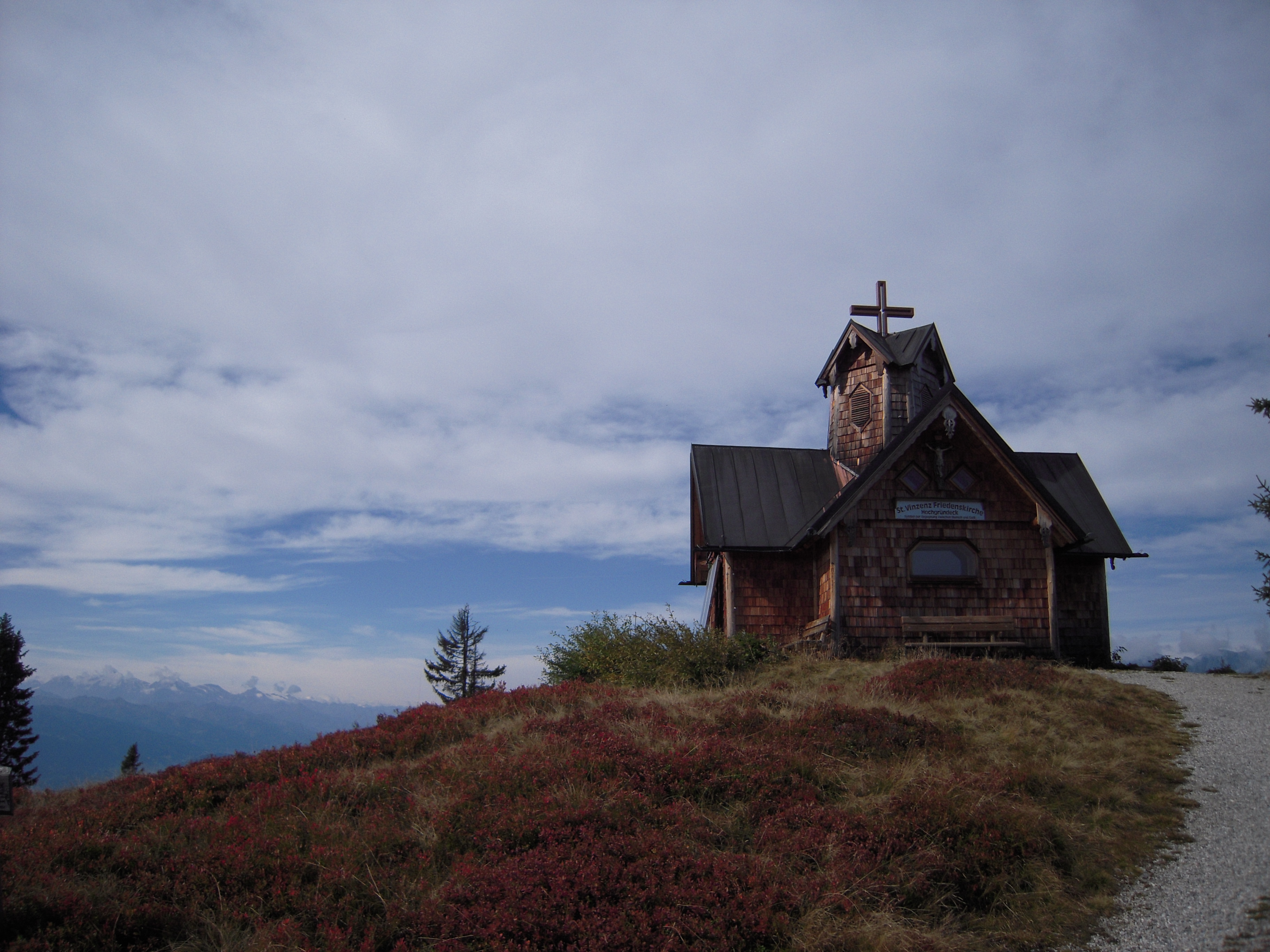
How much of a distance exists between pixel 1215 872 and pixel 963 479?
12906mm

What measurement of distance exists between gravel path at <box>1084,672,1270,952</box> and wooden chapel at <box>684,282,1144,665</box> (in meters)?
6.81

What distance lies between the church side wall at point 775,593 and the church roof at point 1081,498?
5971 mm

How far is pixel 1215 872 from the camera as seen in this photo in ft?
25.5

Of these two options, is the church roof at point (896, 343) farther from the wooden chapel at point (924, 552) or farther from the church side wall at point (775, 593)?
the church side wall at point (775, 593)

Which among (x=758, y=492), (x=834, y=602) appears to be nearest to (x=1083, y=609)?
(x=834, y=602)

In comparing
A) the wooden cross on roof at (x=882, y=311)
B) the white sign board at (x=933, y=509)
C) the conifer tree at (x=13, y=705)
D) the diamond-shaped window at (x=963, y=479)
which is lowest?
the conifer tree at (x=13, y=705)

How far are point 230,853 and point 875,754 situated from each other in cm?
750

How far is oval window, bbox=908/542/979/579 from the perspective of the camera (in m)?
19.5

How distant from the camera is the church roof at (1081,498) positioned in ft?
69.1

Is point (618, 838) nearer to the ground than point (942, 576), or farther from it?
nearer to the ground

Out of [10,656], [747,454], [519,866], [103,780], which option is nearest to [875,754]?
[519,866]

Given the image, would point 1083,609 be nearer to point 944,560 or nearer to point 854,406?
point 944,560

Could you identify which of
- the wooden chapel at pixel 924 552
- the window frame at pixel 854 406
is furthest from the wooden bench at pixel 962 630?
the window frame at pixel 854 406

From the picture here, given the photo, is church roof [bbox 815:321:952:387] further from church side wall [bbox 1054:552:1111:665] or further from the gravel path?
the gravel path
